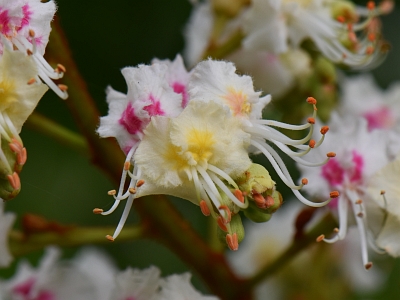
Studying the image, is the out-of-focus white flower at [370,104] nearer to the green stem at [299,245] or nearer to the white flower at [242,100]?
the green stem at [299,245]

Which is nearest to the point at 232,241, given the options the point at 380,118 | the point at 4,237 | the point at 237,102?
the point at 237,102

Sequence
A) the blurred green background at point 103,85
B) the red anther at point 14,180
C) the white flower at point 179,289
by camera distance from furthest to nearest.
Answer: the blurred green background at point 103,85
the white flower at point 179,289
the red anther at point 14,180

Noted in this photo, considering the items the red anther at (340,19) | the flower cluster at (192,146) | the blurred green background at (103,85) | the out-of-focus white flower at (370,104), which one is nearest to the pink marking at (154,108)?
the flower cluster at (192,146)

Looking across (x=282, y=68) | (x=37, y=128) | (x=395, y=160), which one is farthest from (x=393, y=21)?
(x=37, y=128)

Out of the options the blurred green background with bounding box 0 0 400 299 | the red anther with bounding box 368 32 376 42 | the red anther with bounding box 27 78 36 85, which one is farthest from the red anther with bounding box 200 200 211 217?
the blurred green background with bounding box 0 0 400 299

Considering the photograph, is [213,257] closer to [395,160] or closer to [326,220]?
[326,220]

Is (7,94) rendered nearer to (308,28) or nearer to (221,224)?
(221,224)
